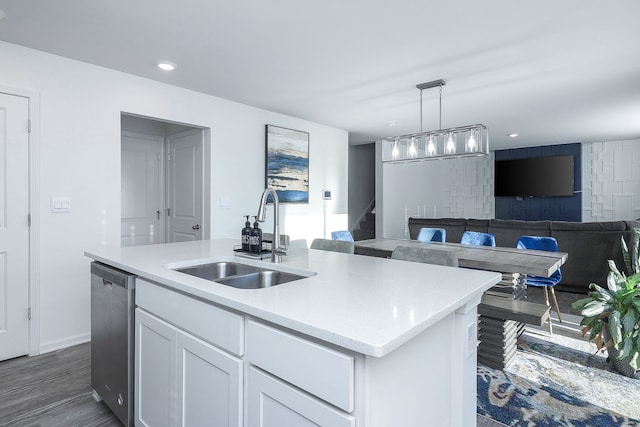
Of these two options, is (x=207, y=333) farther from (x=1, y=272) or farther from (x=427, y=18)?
(x=1, y=272)

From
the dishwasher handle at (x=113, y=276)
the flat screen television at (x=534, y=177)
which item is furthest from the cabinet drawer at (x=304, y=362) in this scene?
the flat screen television at (x=534, y=177)

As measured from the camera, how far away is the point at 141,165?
179 inches

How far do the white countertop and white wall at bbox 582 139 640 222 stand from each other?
7.41 metres

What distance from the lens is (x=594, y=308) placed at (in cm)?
222

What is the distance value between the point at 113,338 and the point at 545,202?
8.36 m

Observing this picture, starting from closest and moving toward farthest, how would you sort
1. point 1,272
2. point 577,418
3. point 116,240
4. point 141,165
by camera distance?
point 577,418 → point 1,272 → point 116,240 → point 141,165

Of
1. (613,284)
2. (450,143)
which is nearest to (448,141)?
(450,143)

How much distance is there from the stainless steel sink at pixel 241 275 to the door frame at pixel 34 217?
179 centimetres

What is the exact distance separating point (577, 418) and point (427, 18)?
246 centimetres

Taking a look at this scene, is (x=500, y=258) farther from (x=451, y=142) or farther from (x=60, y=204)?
(x=60, y=204)

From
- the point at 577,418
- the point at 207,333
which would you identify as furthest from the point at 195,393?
the point at 577,418

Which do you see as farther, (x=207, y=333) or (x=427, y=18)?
(x=427, y=18)

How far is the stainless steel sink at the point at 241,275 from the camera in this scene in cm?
176

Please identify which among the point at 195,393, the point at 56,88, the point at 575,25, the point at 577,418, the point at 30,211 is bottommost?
the point at 577,418
